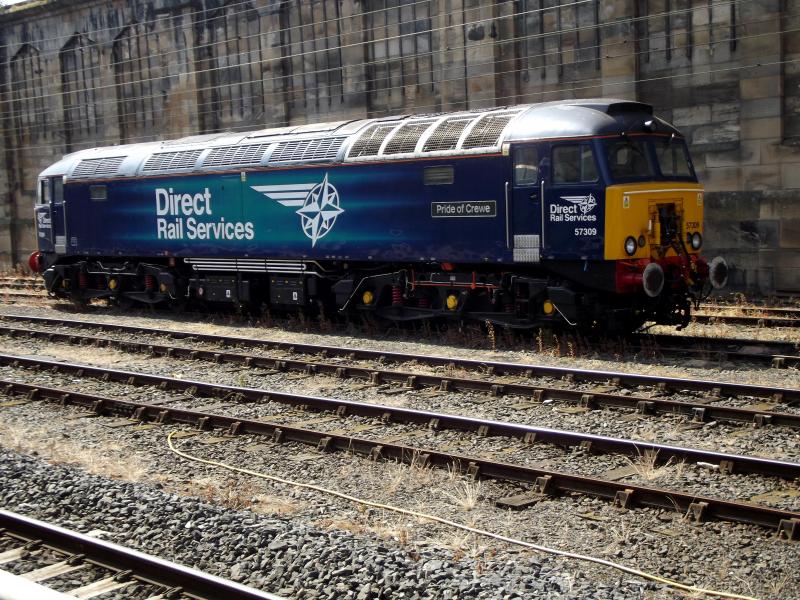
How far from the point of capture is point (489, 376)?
493 inches

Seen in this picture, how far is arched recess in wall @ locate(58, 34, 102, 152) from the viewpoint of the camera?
3616cm

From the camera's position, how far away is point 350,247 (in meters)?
16.9

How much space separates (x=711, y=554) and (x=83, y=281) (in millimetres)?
19458

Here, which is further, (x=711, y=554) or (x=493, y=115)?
(x=493, y=115)

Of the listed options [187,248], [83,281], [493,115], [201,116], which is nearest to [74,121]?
[201,116]

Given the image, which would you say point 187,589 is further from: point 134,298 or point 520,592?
point 134,298

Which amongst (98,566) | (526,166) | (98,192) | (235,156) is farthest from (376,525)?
(98,192)

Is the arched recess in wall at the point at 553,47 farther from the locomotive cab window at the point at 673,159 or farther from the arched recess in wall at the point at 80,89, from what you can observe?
the arched recess in wall at the point at 80,89

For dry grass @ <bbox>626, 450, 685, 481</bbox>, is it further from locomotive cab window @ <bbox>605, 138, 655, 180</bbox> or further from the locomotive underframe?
locomotive cab window @ <bbox>605, 138, 655, 180</bbox>

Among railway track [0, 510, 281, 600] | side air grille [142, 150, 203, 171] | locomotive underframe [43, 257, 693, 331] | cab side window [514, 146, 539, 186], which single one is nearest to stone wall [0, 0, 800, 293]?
locomotive underframe [43, 257, 693, 331]

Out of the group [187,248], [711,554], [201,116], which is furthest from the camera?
[201,116]

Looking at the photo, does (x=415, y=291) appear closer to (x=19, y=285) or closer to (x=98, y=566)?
(x=98, y=566)

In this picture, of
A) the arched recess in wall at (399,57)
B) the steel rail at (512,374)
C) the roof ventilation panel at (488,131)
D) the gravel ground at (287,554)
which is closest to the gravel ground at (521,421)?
the steel rail at (512,374)

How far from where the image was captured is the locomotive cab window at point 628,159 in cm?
1355
